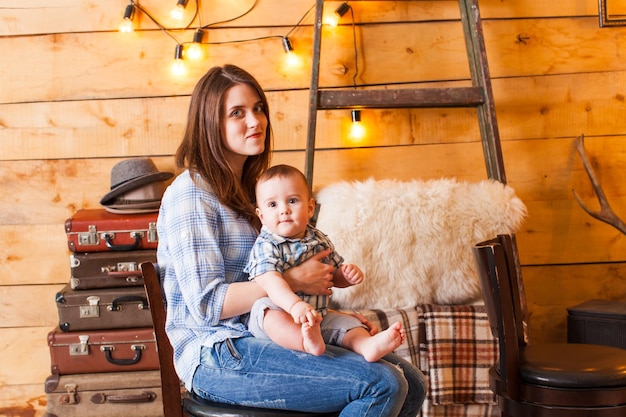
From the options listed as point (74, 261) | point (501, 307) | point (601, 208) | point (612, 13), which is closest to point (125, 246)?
point (74, 261)

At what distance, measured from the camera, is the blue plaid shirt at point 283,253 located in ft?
5.06

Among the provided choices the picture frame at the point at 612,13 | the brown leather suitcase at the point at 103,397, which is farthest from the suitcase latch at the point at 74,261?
the picture frame at the point at 612,13

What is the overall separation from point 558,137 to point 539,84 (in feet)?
0.70

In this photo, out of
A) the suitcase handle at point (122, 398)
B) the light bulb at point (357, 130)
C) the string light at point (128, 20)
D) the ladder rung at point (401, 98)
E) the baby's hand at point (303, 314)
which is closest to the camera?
the baby's hand at point (303, 314)

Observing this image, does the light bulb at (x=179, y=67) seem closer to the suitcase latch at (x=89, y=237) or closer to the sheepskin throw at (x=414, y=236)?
the suitcase latch at (x=89, y=237)

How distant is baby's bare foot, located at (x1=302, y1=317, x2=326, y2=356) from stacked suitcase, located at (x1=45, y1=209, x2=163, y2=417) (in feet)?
3.80

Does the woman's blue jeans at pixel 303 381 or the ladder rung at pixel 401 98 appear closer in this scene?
the woman's blue jeans at pixel 303 381

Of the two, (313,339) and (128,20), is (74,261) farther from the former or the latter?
(313,339)

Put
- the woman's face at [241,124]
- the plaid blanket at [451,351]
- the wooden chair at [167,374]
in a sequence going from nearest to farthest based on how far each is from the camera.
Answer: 1. the wooden chair at [167,374]
2. the woman's face at [241,124]
3. the plaid blanket at [451,351]

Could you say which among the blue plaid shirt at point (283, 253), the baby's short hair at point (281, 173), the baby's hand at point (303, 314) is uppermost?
the baby's short hair at point (281, 173)

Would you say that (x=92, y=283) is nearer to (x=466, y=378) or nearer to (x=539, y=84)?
(x=466, y=378)

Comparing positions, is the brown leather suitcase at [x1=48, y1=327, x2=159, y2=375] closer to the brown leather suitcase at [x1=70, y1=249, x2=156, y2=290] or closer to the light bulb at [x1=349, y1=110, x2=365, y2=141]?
the brown leather suitcase at [x1=70, y1=249, x2=156, y2=290]

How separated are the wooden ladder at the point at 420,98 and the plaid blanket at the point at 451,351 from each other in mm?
540

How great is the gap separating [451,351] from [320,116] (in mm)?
1000
